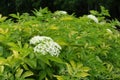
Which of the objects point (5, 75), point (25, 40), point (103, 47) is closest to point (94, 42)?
point (103, 47)

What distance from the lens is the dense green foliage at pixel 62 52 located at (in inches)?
82.7

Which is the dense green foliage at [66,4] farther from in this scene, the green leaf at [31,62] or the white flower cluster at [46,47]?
the green leaf at [31,62]

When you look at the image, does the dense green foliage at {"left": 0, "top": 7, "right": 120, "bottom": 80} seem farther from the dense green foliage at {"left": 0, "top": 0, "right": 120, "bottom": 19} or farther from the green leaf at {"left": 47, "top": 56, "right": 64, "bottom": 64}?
the dense green foliage at {"left": 0, "top": 0, "right": 120, "bottom": 19}

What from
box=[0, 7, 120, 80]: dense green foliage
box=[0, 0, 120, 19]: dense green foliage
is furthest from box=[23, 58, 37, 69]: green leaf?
box=[0, 0, 120, 19]: dense green foliage

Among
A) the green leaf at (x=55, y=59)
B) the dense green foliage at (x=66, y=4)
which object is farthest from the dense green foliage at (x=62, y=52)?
the dense green foliage at (x=66, y=4)

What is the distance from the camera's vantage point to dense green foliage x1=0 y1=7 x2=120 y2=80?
2.10 meters

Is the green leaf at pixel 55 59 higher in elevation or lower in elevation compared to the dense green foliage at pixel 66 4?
higher

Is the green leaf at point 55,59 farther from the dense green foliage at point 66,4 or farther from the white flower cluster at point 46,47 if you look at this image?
the dense green foliage at point 66,4

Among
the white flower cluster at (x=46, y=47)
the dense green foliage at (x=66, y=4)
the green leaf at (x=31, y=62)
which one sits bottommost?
the dense green foliage at (x=66, y=4)

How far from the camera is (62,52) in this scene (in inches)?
94.5

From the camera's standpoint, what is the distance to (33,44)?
2346 millimetres

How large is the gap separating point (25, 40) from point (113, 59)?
3.05 ft

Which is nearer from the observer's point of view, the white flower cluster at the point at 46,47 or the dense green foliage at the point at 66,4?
the white flower cluster at the point at 46,47

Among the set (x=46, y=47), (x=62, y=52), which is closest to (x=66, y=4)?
(x=62, y=52)
